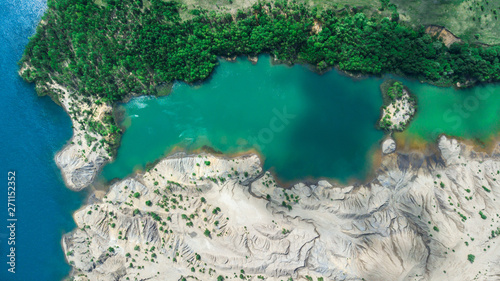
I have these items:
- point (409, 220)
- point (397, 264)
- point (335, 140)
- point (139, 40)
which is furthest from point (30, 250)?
point (409, 220)

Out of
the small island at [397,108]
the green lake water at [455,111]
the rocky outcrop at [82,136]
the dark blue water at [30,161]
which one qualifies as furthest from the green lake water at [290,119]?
the dark blue water at [30,161]

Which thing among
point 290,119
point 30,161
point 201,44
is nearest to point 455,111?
point 290,119

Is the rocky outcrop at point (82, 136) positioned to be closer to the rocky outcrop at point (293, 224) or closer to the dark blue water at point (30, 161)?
the dark blue water at point (30, 161)

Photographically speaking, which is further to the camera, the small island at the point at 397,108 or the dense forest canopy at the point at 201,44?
the small island at the point at 397,108

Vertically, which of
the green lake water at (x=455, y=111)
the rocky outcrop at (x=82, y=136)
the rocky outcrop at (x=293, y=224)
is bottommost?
the rocky outcrop at (x=293, y=224)

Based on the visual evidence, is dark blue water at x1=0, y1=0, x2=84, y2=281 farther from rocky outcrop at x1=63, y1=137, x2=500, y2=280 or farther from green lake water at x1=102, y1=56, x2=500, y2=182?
green lake water at x1=102, y1=56, x2=500, y2=182

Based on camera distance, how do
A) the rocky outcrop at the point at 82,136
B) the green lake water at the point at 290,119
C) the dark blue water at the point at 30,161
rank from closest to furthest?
the dark blue water at the point at 30,161 < the rocky outcrop at the point at 82,136 < the green lake water at the point at 290,119

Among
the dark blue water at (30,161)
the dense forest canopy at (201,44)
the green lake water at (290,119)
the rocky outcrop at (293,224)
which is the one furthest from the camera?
the green lake water at (290,119)

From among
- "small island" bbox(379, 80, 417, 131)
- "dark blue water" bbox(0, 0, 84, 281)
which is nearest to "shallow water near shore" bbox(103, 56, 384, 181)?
"small island" bbox(379, 80, 417, 131)

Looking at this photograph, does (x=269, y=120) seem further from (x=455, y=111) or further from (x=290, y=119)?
(x=455, y=111)
